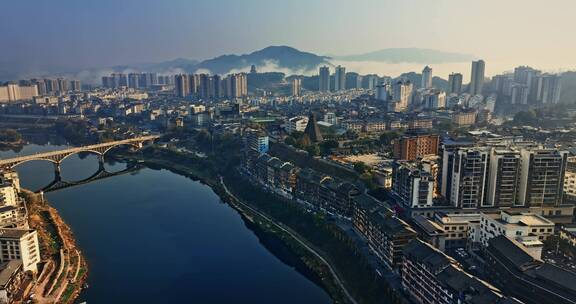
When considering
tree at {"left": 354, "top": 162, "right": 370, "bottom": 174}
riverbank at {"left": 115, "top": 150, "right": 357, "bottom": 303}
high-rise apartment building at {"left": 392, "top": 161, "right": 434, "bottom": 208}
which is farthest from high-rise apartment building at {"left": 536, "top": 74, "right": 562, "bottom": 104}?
high-rise apartment building at {"left": 392, "top": 161, "right": 434, "bottom": 208}

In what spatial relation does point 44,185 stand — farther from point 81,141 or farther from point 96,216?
point 81,141

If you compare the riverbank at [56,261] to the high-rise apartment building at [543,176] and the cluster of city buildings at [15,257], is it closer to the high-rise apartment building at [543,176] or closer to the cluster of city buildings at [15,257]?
the cluster of city buildings at [15,257]

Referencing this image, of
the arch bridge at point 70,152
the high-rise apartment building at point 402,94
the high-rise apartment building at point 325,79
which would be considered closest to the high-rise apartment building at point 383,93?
the high-rise apartment building at point 402,94

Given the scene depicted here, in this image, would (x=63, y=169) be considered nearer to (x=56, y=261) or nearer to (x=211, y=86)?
(x=56, y=261)

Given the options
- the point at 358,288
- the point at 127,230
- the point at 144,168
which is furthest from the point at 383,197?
the point at 144,168

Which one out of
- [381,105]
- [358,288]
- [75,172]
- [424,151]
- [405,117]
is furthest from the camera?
[381,105]

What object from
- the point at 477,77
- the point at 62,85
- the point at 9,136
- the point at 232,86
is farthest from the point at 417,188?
the point at 62,85
